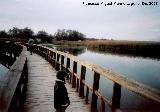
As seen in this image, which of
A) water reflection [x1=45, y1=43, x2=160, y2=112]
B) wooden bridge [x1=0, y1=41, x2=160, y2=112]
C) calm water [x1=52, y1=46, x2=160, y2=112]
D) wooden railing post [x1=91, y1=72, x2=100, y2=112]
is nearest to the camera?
wooden bridge [x1=0, y1=41, x2=160, y2=112]

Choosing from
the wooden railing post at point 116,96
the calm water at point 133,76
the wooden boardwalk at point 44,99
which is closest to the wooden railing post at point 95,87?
the wooden boardwalk at point 44,99

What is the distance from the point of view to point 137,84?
3.34 meters

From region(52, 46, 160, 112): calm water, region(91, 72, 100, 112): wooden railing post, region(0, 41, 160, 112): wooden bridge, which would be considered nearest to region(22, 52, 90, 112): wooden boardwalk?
region(0, 41, 160, 112): wooden bridge

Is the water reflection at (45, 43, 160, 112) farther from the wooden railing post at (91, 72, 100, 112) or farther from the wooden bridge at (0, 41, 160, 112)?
the wooden railing post at (91, 72, 100, 112)

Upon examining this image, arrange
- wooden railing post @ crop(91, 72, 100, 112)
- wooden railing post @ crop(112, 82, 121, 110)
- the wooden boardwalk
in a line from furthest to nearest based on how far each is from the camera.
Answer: the wooden boardwalk
wooden railing post @ crop(91, 72, 100, 112)
wooden railing post @ crop(112, 82, 121, 110)

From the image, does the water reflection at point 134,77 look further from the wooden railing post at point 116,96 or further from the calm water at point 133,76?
the wooden railing post at point 116,96

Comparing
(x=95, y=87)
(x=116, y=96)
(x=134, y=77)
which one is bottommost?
(x=134, y=77)

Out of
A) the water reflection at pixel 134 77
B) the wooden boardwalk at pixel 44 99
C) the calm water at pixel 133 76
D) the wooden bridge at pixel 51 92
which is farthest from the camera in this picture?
the calm water at pixel 133 76

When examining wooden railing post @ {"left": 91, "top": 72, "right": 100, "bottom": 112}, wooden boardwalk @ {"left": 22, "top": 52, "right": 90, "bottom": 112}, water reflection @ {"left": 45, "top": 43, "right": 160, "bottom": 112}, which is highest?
wooden railing post @ {"left": 91, "top": 72, "right": 100, "bottom": 112}

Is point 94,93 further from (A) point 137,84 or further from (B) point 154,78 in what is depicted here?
(B) point 154,78

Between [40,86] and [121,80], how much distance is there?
4.91 m

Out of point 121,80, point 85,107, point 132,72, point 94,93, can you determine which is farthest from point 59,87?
point 132,72

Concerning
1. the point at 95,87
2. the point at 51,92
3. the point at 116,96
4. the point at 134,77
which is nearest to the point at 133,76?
the point at 134,77

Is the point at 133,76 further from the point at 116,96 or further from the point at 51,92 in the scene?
the point at 116,96
